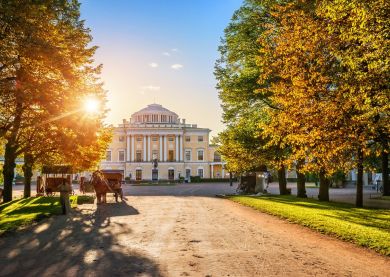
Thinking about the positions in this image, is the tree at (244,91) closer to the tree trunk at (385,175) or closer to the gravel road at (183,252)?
the tree trunk at (385,175)

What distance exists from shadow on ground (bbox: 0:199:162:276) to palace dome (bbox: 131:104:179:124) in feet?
330

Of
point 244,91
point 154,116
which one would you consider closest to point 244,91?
point 244,91

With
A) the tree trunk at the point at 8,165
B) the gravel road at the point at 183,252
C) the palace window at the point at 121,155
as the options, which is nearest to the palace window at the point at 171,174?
the palace window at the point at 121,155

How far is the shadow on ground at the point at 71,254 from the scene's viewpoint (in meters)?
6.98

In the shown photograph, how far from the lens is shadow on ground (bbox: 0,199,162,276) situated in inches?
275

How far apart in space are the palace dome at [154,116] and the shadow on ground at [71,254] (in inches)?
3956

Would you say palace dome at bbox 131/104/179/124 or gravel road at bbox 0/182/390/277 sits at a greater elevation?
palace dome at bbox 131/104/179/124

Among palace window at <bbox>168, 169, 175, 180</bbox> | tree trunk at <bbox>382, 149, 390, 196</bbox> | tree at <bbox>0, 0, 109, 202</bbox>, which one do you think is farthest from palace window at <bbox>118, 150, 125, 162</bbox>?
tree at <bbox>0, 0, 109, 202</bbox>

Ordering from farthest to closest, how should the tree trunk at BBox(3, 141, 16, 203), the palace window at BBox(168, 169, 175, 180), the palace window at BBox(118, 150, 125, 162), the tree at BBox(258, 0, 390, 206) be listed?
the palace window at BBox(118, 150, 125, 162), the palace window at BBox(168, 169, 175, 180), the tree trunk at BBox(3, 141, 16, 203), the tree at BBox(258, 0, 390, 206)

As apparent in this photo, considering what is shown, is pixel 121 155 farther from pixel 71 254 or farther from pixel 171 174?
pixel 71 254

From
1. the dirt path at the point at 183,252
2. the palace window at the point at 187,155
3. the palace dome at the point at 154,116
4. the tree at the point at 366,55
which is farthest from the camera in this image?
the palace dome at the point at 154,116

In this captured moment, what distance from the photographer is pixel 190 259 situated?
7.67m

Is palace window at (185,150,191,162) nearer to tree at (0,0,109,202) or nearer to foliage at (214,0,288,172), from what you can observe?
foliage at (214,0,288,172)

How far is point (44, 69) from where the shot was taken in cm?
1612
